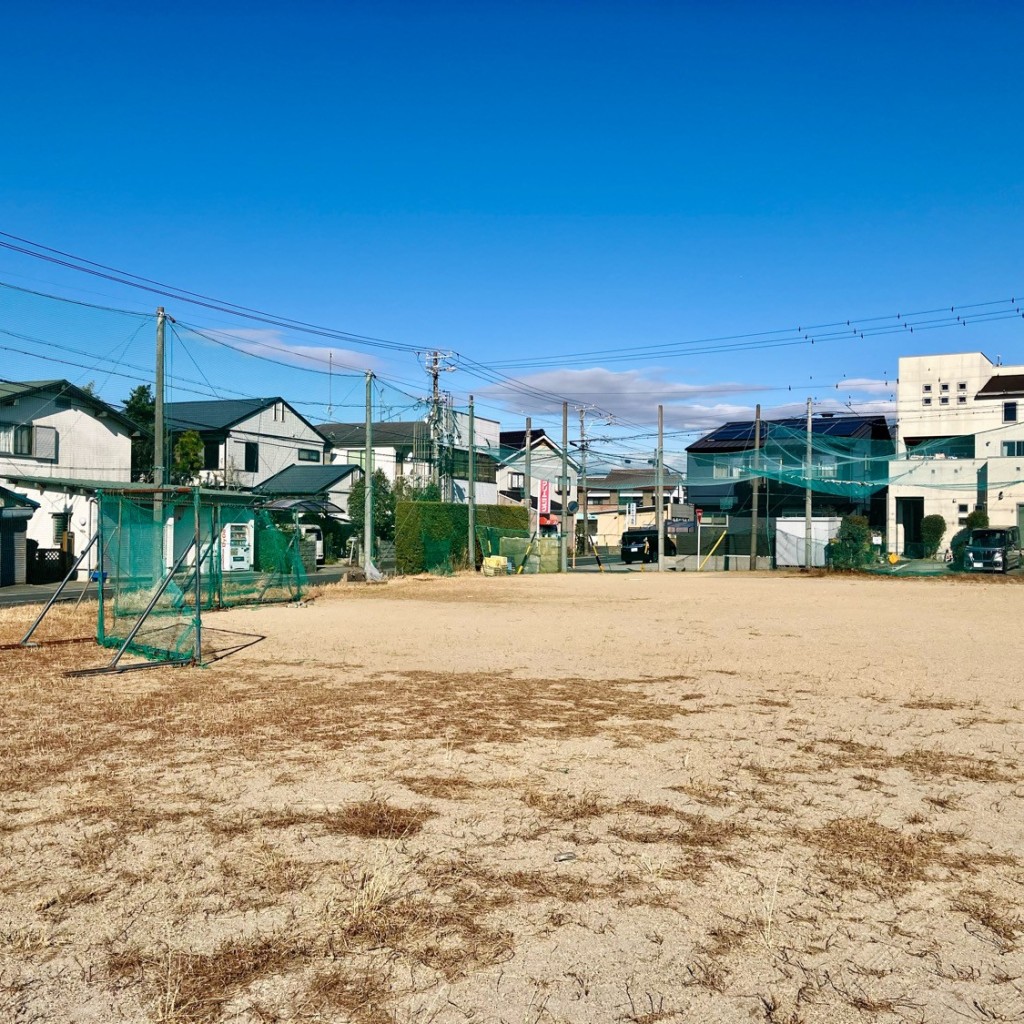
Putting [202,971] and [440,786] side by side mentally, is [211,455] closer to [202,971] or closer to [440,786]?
[440,786]

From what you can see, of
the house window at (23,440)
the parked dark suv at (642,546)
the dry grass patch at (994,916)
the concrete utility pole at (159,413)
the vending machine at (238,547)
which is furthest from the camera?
the parked dark suv at (642,546)

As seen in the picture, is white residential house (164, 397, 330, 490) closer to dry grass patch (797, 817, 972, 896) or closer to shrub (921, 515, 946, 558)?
shrub (921, 515, 946, 558)

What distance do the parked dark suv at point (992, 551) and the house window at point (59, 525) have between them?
2920 centimetres

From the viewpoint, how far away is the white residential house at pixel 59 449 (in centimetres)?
2725

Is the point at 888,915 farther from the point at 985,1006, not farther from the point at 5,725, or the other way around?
the point at 5,725

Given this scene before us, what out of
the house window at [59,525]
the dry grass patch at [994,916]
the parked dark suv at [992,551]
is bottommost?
the dry grass patch at [994,916]

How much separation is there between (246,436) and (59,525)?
11.8 metres

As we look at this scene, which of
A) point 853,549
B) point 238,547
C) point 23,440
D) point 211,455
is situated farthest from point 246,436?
point 853,549

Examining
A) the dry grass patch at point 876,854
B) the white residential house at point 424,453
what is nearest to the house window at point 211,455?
the white residential house at point 424,453

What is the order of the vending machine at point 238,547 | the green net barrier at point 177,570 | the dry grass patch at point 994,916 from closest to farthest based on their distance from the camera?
1. the dry grass patch at point 994,916
2. the green net barrier at point 177,570
3. the vending machine at point 238,547

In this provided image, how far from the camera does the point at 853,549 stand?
3322 centimetres

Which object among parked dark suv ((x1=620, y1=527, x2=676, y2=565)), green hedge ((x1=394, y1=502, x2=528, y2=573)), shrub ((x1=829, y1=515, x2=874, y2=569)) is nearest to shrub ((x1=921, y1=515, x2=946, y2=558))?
shrub ((x1=829, y1=515, x2=874, y2=569))

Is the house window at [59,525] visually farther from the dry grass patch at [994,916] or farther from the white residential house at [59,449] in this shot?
the dry grass patch at [994,916]

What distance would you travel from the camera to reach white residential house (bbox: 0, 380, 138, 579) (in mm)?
27250
